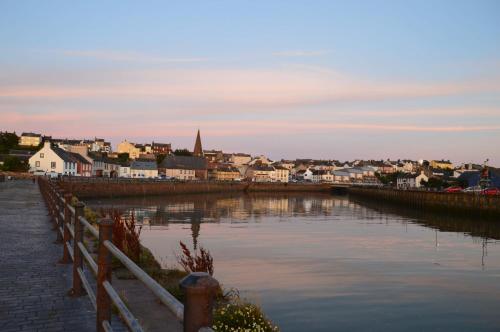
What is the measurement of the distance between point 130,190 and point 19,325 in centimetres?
9197

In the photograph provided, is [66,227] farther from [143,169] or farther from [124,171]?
[124,171]

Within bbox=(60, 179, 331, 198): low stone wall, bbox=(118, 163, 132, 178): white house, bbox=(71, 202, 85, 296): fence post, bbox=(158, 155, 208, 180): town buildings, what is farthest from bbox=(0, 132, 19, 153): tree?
bbox=(71, 202, 85, 296): fence post

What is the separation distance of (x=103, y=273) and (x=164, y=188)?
104707 mm

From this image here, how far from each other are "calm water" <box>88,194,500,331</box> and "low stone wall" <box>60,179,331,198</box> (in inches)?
906

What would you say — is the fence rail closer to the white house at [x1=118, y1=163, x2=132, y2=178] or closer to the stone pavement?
the stone pavement

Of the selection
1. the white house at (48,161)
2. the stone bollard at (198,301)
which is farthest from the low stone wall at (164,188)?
the stone bollard at (198,301)

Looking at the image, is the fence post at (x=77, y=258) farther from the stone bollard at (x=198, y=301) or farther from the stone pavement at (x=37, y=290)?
the stone bollard at (x=198, y=301)

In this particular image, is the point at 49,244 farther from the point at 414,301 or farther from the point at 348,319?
the point at 414,301

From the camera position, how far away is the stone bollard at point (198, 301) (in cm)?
274

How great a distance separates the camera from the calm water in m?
14.9

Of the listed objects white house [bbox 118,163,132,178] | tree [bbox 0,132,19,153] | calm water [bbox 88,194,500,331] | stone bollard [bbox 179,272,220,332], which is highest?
tree [bbox 0,132,19,153]

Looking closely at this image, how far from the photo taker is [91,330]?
6824mm

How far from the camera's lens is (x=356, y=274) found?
21.2 m

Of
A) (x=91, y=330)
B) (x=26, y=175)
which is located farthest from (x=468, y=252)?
(x=26, y=175)
